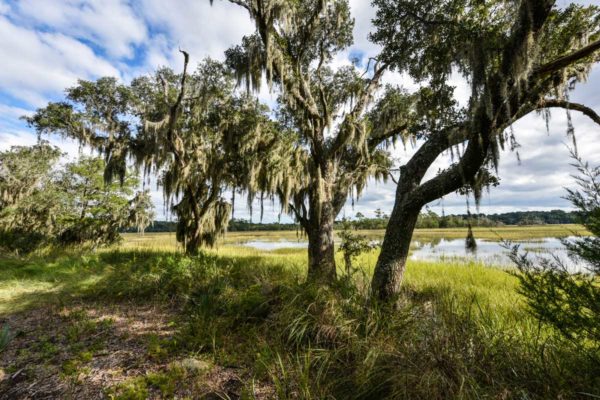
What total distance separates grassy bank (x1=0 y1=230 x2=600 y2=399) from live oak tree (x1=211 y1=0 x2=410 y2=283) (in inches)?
96.2

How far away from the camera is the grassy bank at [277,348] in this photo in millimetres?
2480

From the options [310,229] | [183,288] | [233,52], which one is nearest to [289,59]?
[233,52]

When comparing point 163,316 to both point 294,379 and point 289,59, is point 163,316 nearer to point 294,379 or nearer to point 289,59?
point 294,379

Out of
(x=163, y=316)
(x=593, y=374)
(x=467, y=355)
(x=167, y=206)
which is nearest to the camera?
(x=593, y=374)

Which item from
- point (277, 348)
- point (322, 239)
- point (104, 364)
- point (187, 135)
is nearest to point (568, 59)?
point (277, 348)

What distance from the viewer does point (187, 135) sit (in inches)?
399

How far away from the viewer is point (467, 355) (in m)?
2.77

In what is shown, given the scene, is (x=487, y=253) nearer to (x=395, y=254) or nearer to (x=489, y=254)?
(x=489, y=254)

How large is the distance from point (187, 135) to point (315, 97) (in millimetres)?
5083

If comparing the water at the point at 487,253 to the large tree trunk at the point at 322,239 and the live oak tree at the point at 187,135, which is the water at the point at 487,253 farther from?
the live oak tree at the point at 187,135

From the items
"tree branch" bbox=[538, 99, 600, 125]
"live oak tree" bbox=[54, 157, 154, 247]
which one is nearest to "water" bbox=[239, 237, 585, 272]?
"tree branch" bbox=[538, 99, 600, 125]

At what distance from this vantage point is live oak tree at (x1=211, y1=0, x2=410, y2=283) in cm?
693

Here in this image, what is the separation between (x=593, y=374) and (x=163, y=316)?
612cm

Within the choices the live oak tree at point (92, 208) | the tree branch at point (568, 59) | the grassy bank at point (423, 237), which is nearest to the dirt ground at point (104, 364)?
the tree branch at point (568, 59)
